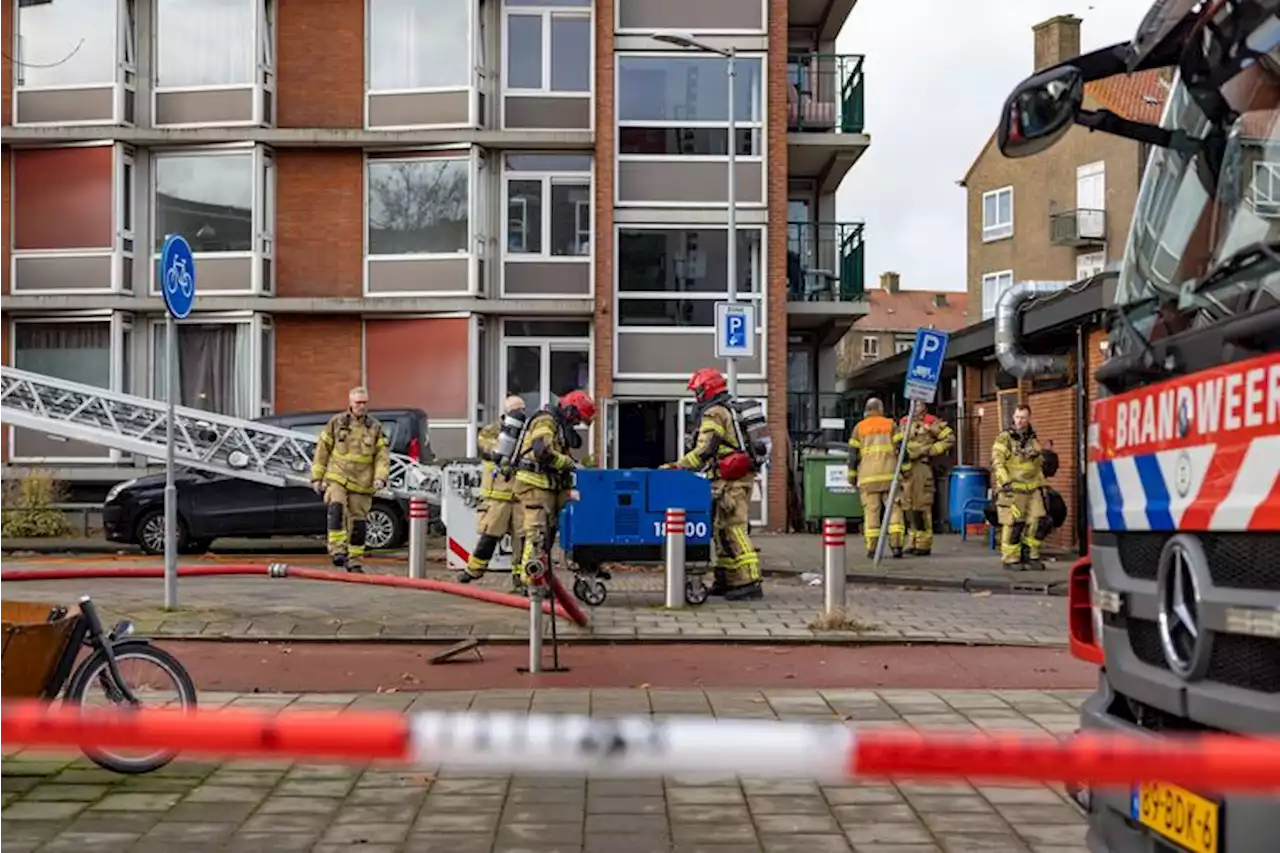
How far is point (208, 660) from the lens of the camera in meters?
9.05

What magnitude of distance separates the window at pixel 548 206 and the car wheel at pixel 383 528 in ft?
27.1

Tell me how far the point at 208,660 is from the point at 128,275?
17.5 metres

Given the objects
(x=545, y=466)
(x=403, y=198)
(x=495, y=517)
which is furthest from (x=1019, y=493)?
(x=403, y=198)

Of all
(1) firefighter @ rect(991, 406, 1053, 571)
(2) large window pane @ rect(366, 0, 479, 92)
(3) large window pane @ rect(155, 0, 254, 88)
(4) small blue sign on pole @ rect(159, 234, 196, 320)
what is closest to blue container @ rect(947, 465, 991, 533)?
(1) firefighter @ rect(991, 406, 1053, 571)

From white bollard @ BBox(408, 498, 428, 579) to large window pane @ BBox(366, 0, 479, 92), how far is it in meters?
13.3

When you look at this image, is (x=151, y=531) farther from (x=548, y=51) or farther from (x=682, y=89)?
(x=682, y=89)

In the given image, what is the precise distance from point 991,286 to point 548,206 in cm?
2347

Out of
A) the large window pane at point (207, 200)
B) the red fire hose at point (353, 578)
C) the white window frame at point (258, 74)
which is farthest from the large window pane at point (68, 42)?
the red fire hose at point (353, 578)

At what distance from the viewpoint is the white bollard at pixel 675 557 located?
11.4 m

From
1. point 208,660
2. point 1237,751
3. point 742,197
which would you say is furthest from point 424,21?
point 1237,751

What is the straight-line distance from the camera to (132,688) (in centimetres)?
586

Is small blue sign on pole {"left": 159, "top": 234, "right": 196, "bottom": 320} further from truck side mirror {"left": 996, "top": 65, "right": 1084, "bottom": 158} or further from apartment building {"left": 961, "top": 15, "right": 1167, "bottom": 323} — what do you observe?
apartment building {"left": 961, "top": 15, "right": 1167, "bottom": 323}

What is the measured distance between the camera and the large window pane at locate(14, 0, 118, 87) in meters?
24.5

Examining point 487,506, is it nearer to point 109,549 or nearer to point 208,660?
point 208,660
